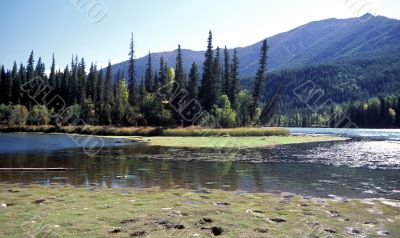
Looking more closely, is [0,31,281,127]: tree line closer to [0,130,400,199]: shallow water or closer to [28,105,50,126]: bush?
[28,105,50,126]: bush

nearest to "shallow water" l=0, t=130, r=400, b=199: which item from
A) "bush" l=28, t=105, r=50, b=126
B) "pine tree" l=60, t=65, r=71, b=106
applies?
"bush" l=28, t=105, r=50, b=126

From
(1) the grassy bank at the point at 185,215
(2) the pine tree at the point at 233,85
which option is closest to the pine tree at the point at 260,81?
(2) the pine tree at the point at 233,85

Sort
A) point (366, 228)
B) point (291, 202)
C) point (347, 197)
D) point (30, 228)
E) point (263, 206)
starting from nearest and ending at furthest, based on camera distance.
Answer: point (30, 228) < point (366, 228) < point (263, 206) < point (291, 202) < point (347, 197)

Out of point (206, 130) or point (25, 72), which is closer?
point (206, 130)

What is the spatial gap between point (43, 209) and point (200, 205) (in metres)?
6.02

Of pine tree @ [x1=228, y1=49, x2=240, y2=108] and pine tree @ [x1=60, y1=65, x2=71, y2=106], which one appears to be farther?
pine tree @ [x1=60, y1=65, x2=71, y2=106]

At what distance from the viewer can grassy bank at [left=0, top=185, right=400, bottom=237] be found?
11.5 meters

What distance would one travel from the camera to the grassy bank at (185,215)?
454 inches

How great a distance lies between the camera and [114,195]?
57.9 ft

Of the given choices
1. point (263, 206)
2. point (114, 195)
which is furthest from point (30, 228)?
point (263, 206)

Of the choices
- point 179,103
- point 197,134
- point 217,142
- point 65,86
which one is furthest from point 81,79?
point 217,142

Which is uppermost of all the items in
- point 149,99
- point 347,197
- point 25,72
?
point 25,72

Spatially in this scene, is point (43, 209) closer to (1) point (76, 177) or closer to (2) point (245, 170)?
(1) point (76, 177)

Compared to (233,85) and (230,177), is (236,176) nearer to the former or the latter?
(230,177)
